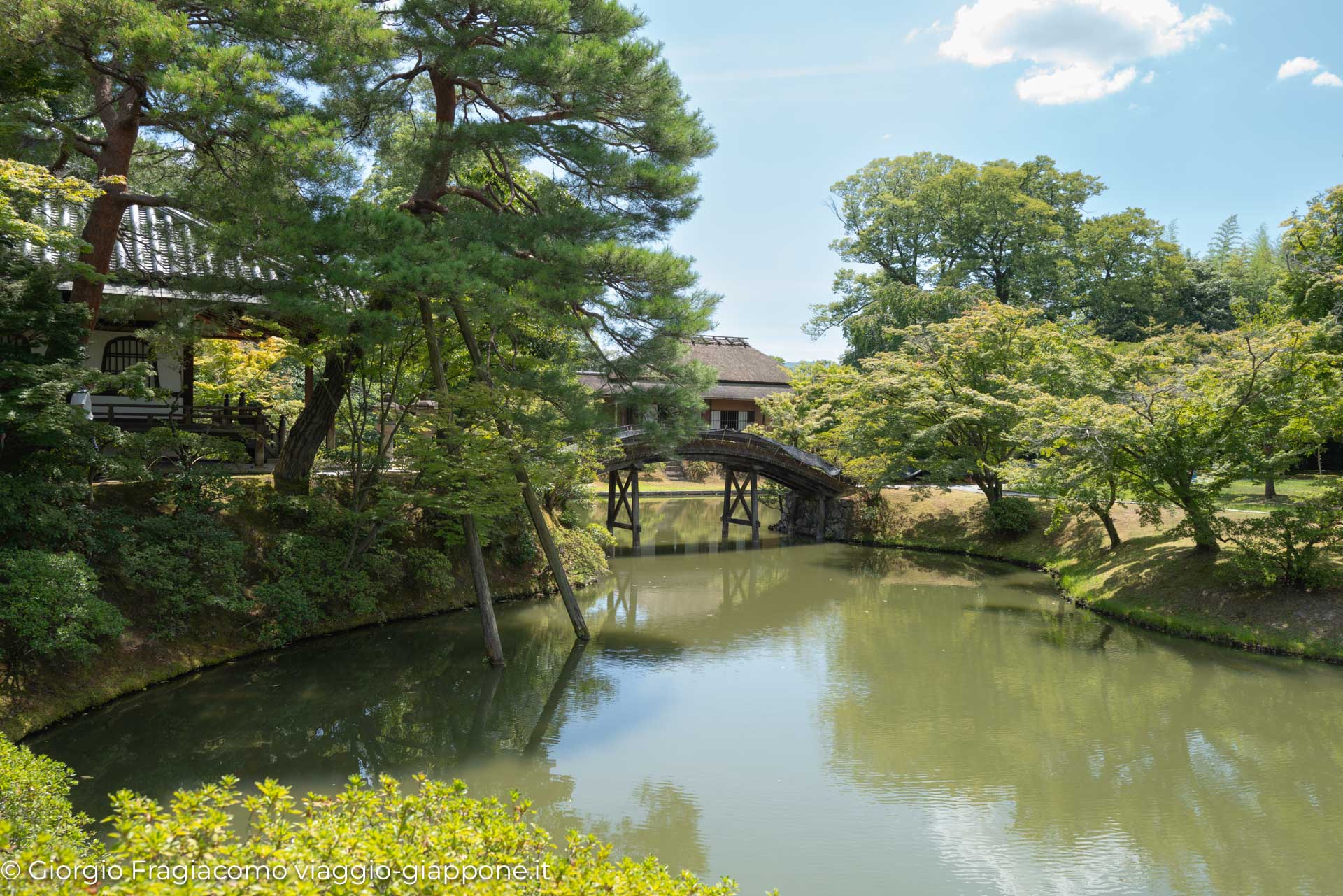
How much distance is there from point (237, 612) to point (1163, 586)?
49.6ft

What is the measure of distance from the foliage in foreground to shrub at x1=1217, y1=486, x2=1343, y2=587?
12.5 metres

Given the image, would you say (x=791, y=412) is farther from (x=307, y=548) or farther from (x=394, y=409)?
(x=307, y=548)

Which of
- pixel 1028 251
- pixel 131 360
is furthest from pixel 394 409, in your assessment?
pixel 1028 251

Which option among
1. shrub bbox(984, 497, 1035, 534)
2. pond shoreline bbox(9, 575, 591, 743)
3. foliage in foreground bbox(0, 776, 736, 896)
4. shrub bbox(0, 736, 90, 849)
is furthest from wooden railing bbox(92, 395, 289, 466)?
shrub bbox(984, 497, 1035, 534)

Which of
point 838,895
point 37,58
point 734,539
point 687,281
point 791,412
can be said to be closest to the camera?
point 838,895

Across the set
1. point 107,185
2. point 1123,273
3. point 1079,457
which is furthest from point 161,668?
point 1123,273

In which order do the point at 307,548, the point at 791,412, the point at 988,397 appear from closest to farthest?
the point at 307,548, the point at 988,397, the point at 791,412

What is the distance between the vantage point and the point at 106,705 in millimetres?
8875

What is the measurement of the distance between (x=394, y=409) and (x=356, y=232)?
190 inches

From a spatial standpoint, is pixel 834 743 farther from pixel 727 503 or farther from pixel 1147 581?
pixel 727 503

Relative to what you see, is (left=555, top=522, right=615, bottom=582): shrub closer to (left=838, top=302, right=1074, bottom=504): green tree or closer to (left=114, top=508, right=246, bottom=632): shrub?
(left=114, top=508, right=246, bottom=632): shrub

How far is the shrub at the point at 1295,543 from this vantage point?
12203 millimetres

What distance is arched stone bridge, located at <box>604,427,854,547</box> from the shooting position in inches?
813

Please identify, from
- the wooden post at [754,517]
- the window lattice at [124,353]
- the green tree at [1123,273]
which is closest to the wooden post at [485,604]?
the window lattice at [124,353]
